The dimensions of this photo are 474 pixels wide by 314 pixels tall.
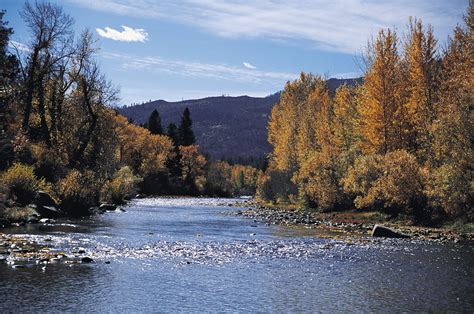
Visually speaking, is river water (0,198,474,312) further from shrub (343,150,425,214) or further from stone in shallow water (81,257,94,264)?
shrub (343,150,425,214)

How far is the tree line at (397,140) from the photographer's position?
29.2 metres

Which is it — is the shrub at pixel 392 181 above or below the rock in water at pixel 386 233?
above

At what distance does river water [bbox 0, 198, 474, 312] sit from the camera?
465 inches

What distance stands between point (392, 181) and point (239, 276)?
20.4m

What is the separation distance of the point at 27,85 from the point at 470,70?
119ft

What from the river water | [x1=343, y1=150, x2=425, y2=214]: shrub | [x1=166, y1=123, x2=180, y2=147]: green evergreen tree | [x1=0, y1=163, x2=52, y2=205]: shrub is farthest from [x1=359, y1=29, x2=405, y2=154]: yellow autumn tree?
[x1=166, y1=123, x2=180, y2=147]: green evergreen tree

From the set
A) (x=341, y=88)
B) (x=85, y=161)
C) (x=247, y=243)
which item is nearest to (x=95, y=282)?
(x=247, y=243)

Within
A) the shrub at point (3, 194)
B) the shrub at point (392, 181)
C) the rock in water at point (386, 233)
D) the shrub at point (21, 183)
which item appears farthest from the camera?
the shrub at point (392, 181)

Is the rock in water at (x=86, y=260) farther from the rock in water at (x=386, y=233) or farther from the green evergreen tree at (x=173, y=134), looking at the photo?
the green evergreen tree at (x=173, y=134)

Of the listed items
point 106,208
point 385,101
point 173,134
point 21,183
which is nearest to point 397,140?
point 385,101

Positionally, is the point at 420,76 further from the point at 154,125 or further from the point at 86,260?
the point at 154,125

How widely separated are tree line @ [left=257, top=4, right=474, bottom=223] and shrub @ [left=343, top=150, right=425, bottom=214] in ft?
0.22

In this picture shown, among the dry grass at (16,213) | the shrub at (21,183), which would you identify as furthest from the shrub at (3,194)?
the shrub at (21,183)

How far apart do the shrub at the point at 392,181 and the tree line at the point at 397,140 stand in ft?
0.22
